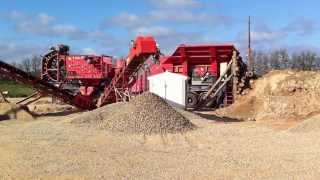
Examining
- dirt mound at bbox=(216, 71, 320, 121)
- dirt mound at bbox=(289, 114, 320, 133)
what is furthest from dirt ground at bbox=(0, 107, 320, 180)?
dirt mound at bbox=(216, 71, 320, 121)

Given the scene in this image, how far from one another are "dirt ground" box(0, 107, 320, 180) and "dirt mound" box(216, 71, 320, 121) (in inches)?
247

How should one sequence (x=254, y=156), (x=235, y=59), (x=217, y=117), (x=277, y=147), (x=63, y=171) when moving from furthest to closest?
(x=235, y=59)
(x=217, y=117)
(x=277, y=147)
(x=254, y=156)
(x=63, y=171)

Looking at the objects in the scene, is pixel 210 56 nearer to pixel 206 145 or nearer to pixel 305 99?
pixel 305 99

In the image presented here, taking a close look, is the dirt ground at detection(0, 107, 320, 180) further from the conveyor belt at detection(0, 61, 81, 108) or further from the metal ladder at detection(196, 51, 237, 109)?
the metal ladder at detection(196, 51, 237, 109)

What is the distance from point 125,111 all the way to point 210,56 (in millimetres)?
11802

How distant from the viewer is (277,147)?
16.3 m

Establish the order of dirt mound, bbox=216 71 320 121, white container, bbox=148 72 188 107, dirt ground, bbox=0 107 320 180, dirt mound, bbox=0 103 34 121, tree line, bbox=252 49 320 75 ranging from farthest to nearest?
tree line, bbox=252 49 320 75 → white container, bbox=148 72 188 107 → dirt mound, bbox=216 71 320 121 → dirt mound, bbox=0 103 34 121 → dirt ground, bbox=0 107 320 180

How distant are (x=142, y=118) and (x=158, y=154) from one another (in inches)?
246

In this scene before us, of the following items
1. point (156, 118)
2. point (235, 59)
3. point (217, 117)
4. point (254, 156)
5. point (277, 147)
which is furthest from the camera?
point (235, 59)

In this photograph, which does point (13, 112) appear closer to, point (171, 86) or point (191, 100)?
point (171, 86)

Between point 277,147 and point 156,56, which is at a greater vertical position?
point 156,56

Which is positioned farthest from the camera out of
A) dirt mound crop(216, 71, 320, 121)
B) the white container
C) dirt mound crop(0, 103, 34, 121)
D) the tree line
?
the tree line

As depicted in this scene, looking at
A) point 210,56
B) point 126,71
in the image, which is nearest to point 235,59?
point 210,56

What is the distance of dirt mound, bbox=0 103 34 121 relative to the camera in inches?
1066
